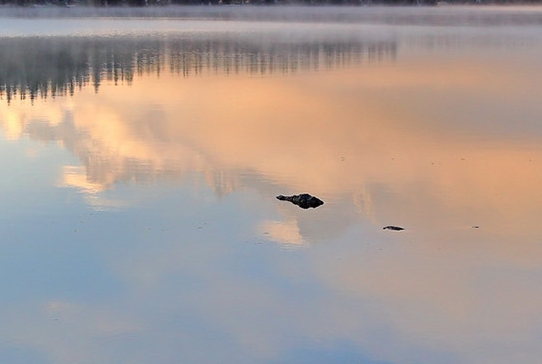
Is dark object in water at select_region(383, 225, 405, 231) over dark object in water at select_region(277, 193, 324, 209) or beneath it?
beneath

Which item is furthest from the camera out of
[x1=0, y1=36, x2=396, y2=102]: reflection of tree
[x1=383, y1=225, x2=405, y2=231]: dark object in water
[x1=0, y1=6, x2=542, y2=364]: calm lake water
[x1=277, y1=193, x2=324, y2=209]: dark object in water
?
[x1=0, y1=36, x2=396, y2=102]: reflection of tree

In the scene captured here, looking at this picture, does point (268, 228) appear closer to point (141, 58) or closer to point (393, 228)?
point (393, 228)

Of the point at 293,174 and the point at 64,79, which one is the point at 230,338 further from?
the point at 64,79

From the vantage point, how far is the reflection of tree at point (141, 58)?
81.9ft

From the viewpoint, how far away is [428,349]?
6.98m

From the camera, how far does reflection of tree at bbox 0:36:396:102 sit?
81.9ft

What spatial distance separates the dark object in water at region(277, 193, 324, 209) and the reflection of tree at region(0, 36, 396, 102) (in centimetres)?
1103

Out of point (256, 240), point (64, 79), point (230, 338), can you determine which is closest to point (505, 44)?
point (64, 79)

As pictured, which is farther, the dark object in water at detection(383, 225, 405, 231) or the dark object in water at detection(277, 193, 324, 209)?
the dark object in water at detection(277, 193, 324, 209)

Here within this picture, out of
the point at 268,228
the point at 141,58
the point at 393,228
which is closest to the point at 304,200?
the point at 268,228

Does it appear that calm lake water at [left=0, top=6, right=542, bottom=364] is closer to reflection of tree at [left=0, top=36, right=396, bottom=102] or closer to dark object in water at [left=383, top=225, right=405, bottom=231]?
dark object in water at [left=383, top=225, right=405, bottom=231]

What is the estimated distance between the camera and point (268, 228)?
10047mm

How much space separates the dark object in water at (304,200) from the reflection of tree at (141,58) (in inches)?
434

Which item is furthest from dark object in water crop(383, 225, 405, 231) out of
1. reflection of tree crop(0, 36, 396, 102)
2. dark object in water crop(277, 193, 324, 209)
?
reflection of tree crop(0, 36, 396, 102)
